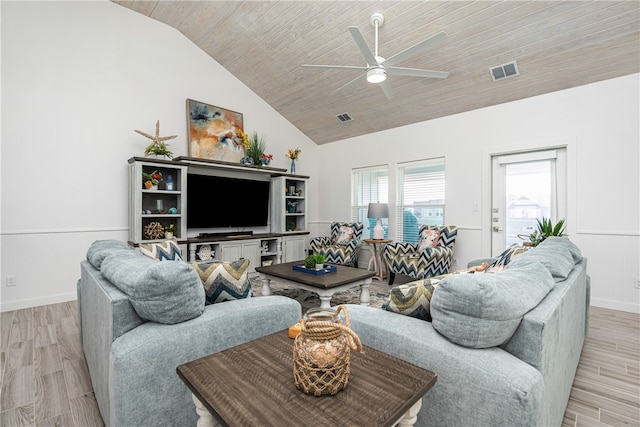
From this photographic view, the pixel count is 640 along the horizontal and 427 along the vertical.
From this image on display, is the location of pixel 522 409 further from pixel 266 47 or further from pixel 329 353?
pixel 266 47

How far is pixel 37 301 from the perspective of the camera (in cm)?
352

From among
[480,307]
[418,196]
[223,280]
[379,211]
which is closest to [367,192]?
[379,211]

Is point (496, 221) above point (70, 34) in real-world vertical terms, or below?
below

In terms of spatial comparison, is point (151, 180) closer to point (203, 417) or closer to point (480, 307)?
point (203, 417)

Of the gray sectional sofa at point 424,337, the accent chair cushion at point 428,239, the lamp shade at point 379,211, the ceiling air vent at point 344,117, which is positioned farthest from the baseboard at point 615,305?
the ceiling air vent at point 344,117

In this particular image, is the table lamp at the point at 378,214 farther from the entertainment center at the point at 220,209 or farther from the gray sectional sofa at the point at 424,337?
the gray sectional sofa at the point at 424,337

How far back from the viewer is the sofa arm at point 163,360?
46.8 inches

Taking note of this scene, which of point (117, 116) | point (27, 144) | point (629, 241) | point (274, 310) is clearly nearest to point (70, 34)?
point (117, 116)

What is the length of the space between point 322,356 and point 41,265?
4.21m

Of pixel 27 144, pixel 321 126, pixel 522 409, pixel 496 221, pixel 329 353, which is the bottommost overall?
pixel 522 409

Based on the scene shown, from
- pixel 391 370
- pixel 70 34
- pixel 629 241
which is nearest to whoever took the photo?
pixel 391 370

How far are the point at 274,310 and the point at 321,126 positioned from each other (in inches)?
190

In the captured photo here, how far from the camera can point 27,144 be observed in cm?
348

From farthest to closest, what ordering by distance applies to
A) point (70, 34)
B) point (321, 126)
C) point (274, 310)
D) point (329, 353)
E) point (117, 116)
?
point (321, 126) < point (117, 116) < point (70, 34) < point (274, 310) < point (329, 353)
